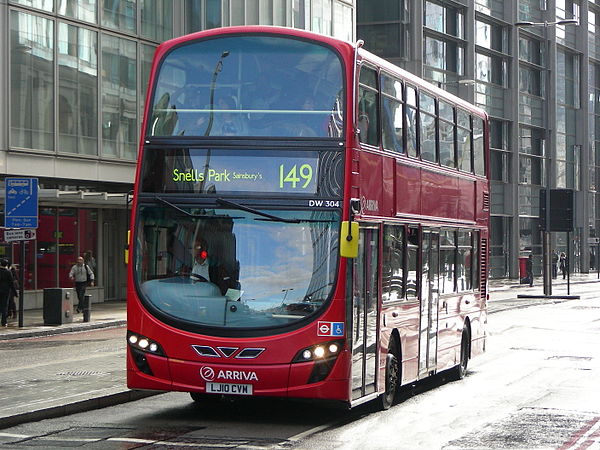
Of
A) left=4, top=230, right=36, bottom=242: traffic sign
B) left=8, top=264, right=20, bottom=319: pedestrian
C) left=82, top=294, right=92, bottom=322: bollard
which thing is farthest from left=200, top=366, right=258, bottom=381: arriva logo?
left=82, top=294, right=92, bottom=322: bollard

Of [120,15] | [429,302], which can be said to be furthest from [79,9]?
[429,302]

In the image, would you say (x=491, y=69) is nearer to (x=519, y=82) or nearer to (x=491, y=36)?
(x=491, y=36)

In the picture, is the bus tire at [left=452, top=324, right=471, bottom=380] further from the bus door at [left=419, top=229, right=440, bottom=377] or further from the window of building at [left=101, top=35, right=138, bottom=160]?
the window of building at [left=101, top=35, right=138, bottom=160]

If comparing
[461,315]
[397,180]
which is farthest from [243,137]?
[461,315]

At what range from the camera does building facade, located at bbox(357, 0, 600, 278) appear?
6162 cm

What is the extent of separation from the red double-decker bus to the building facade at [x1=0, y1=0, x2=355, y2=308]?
1972 cm

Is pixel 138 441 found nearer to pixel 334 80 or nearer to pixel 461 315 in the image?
pixel 334 80

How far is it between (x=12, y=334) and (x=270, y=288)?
1546 centimetres

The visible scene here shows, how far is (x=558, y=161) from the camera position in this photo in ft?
261

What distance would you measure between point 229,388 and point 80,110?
26.2m

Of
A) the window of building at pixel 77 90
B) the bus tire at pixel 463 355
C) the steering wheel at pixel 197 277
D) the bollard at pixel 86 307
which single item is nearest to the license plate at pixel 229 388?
the steering wheel at pixel 197 277

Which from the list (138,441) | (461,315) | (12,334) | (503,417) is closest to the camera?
(138,441)

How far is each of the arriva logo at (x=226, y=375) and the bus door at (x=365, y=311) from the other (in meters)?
1.11

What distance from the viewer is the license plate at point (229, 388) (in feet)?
39.1
